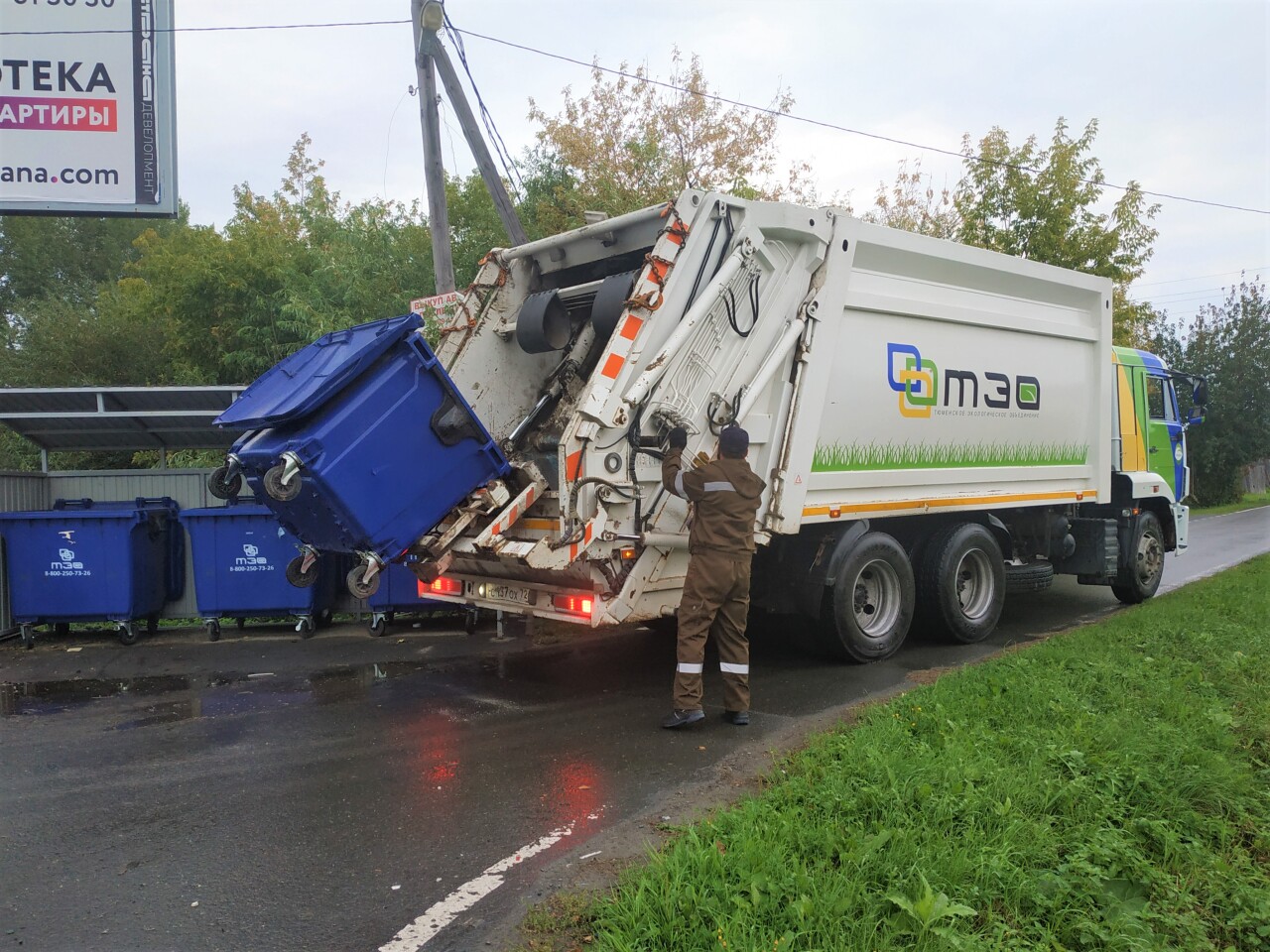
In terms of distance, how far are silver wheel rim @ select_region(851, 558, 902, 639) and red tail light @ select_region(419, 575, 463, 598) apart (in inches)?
109

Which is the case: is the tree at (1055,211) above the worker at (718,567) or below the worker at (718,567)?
above

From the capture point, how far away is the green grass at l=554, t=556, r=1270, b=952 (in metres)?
2.71

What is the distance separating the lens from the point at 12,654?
25.5ft

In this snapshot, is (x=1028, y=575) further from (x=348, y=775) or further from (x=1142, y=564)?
(x=348, y=775)

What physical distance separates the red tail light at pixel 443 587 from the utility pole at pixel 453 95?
5.04 metres

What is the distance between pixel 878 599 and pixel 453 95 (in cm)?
725

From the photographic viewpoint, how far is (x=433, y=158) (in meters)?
9.95

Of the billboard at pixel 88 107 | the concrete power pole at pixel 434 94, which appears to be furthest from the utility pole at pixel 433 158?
the billboard at pixel 88 107

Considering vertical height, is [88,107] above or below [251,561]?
above

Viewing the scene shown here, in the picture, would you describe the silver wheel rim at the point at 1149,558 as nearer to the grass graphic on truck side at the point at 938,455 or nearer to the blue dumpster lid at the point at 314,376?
the grass graphic on truck side at the point at 938,455

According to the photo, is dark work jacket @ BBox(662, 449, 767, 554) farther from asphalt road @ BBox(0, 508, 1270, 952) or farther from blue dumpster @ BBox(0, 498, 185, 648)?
blue dumpster @ BBox(0, 498, 185, 648)

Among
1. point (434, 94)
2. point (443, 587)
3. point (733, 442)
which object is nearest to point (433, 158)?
point (434, 94)

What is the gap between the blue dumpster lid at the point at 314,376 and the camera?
4832mm

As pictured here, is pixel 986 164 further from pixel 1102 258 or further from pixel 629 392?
pixel 629 392
